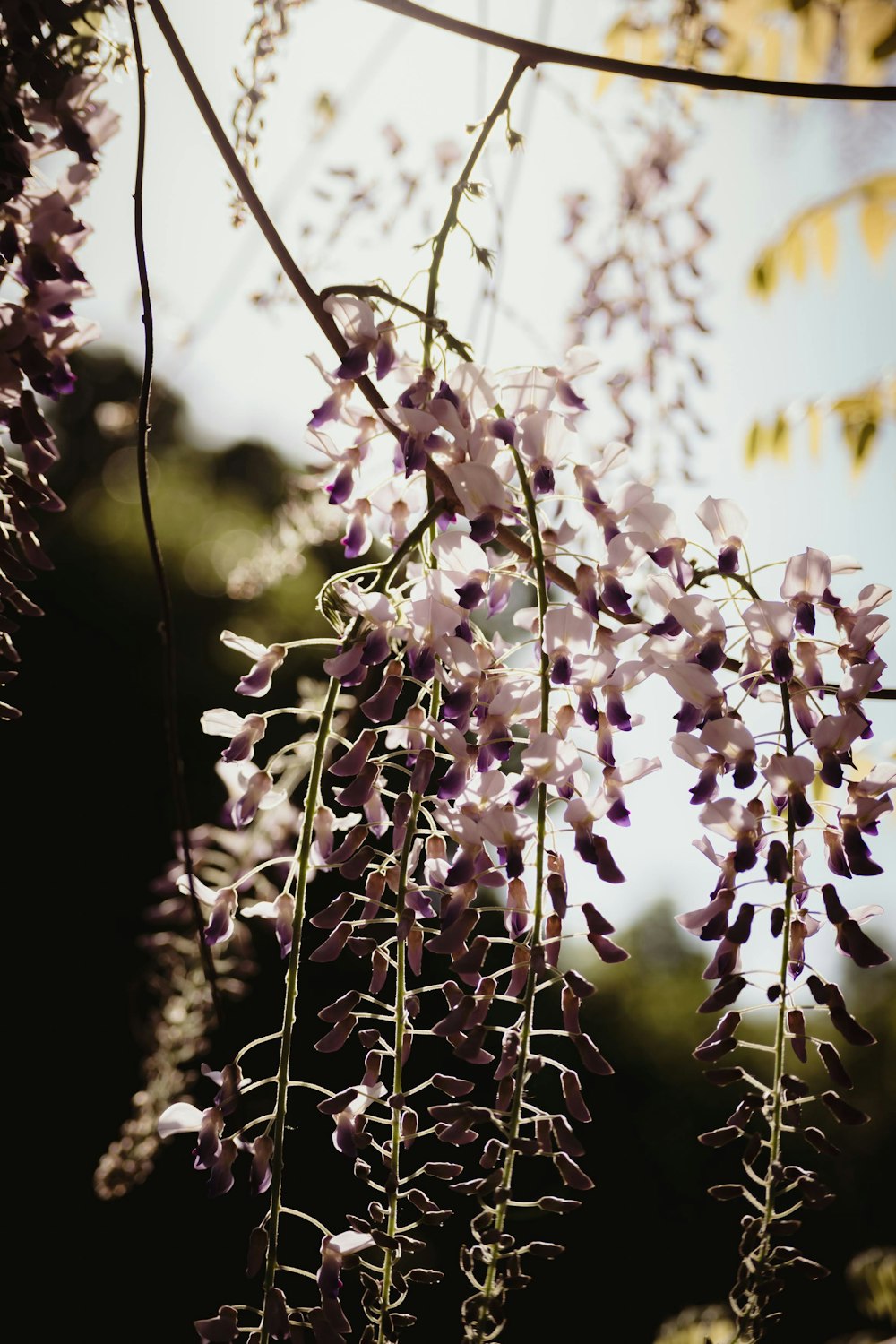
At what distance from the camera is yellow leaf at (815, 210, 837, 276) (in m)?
1.64

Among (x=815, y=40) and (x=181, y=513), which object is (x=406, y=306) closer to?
(x=815, y=40)

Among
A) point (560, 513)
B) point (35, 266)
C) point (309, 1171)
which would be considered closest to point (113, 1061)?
point (309, 1171)

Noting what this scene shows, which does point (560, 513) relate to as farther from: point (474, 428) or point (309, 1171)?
point (309, 1171)

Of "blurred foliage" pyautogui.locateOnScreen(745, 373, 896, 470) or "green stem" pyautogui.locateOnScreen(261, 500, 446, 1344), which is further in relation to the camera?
"blurred foliage" pyautogui.locateOnScreen(745, 373, 896, 470)

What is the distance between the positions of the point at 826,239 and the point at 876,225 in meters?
0.09

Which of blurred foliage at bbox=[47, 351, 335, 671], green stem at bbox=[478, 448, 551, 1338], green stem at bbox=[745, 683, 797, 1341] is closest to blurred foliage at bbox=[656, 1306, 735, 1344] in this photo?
green stem at bbox=[745, 683, 797, 1341]

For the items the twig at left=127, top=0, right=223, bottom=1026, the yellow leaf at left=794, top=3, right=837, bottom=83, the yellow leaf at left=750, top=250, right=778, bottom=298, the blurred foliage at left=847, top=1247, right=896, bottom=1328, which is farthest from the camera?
the blurred foliage at left=847, top=1247, right=896, bottom=1328

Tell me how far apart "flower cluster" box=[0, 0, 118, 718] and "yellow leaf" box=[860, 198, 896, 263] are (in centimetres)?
131

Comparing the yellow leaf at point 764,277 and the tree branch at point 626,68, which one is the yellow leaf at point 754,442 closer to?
the yellow leaf at point 764,277

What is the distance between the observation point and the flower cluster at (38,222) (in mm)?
643

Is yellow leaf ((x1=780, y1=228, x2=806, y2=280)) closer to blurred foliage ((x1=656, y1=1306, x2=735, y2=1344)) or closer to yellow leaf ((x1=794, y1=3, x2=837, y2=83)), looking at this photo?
yellow leaf ((x1=794, y1=3, x2=837, y2=83))

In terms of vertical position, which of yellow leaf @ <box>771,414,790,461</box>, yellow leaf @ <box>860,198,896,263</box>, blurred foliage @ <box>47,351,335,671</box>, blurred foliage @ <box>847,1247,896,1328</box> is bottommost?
blurred foliage @ <box>847,1247,896,1328</box>

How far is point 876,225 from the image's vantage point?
62.3 inches

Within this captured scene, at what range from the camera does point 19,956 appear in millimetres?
3504
